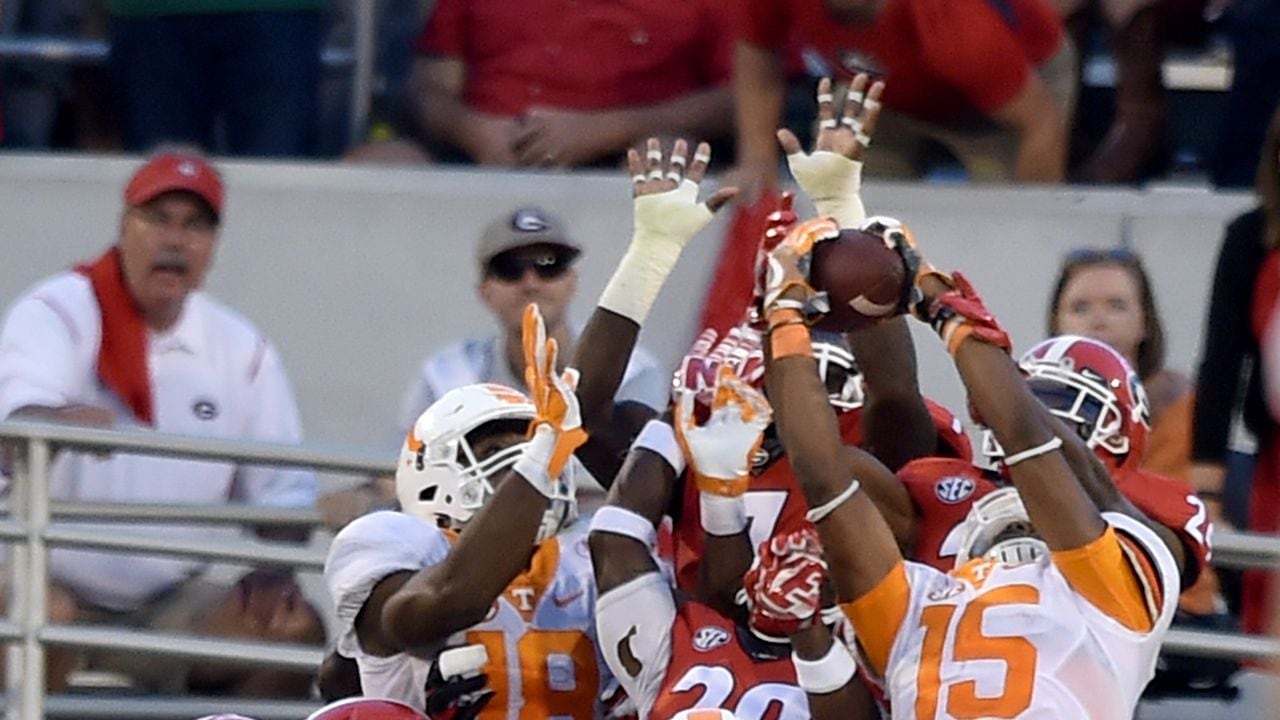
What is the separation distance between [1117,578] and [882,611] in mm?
334

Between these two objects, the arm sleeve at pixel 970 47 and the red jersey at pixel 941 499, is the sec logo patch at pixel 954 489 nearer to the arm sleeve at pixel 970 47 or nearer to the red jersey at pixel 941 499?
the red jersey at pixel 941 499

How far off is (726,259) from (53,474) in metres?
1.68

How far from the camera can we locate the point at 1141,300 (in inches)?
238

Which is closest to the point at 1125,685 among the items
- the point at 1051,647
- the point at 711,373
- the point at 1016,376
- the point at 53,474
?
the point at 1051,647

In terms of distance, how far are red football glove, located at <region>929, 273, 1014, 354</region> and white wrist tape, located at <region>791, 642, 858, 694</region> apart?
0.50 m

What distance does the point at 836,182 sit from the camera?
184 inches

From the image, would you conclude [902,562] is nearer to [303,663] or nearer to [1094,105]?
[303,663]

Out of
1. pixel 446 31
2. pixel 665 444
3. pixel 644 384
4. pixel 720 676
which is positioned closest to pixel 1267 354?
pixel 644 384

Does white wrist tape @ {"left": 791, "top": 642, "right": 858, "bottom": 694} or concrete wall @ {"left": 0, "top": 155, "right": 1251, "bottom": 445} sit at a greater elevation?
concrete wall @ {"left": 0, "top": 155, "right": 1251, "bottom": 445}

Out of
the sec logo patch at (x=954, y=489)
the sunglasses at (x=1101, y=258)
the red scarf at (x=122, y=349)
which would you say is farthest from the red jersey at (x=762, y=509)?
the red scarf at (x=122, y=349)

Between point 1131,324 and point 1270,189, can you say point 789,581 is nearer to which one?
point 1131,324

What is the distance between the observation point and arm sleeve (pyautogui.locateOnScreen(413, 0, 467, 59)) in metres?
7.47

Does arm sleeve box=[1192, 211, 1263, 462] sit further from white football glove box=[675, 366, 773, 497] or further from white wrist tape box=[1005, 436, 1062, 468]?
white wrist tape box=[1005, 436, 1062, 468]

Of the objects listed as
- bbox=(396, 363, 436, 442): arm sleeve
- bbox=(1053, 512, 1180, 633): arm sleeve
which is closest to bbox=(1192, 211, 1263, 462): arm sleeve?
bbox=(396, 363, 436, 442): arm sleeve
